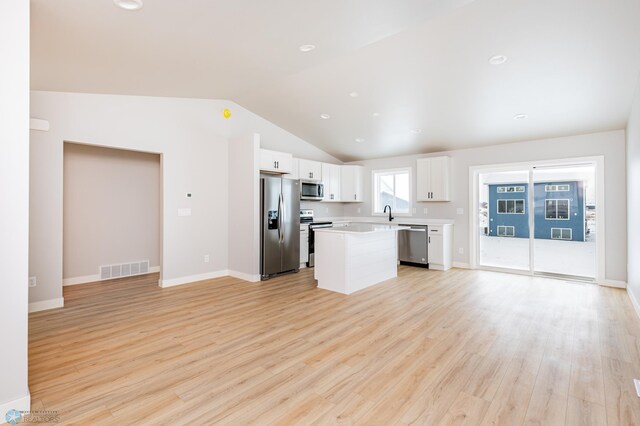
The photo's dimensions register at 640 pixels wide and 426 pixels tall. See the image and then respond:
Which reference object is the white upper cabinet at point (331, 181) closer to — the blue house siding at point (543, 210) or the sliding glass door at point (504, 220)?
the sliding glass door at point (504, 220)

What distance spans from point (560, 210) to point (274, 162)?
5188 millimetres

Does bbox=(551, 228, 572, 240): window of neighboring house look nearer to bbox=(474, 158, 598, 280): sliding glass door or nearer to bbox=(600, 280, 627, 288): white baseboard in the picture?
bbox=(474, 158, 598, 280): sliding glass door

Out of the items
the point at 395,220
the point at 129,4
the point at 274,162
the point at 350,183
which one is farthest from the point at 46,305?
the point at 395,220

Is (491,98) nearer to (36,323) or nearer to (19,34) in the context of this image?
(19,34)

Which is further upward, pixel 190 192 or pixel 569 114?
pixel 569 114

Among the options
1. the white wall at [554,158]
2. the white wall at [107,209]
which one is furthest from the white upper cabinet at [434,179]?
the white wall at [107,209]

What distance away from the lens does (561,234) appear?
537 centimetres

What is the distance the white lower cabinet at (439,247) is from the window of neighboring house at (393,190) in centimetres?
108

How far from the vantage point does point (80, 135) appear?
4.01 meters

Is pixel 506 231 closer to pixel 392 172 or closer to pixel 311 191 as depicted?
pixel 392 172

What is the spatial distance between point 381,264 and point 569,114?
3505 millimetres

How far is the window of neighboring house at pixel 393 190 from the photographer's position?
23.3 feet

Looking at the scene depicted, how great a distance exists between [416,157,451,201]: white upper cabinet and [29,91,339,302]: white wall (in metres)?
3.16

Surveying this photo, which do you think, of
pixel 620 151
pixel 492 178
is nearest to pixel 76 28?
pixel 492 178
